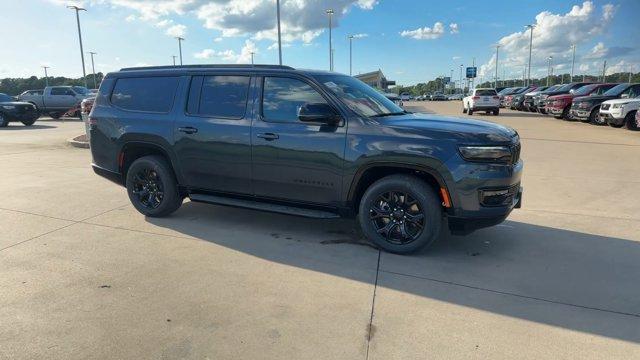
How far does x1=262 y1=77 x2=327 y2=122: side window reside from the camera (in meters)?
4.82

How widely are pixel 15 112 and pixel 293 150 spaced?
21.2 m

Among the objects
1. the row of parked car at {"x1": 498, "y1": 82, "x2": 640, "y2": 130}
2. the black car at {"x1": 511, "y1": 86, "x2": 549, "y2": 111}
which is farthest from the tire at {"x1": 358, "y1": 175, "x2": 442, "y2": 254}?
the black car at {"x1": 511, "y1": 86, "x2": 549, "y2": 111}

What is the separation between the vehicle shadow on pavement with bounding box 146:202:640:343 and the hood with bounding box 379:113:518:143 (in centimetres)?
120

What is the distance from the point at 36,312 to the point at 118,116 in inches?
119

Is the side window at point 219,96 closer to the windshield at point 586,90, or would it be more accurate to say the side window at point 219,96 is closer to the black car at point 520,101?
the windshield at point 586,90

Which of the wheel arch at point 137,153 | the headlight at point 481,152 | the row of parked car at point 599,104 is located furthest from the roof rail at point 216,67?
the row of parked car at point 599,104

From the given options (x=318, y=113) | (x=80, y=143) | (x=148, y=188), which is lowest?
(x=80, y=143)

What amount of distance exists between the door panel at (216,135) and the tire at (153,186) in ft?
0.98

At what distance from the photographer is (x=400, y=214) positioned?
452 centimetres

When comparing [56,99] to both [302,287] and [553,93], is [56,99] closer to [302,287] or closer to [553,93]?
[302,287]

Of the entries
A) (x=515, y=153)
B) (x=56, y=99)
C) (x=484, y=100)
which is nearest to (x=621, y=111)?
(x=484, y=100)

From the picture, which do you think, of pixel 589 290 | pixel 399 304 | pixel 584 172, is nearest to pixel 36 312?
pixel 399 304

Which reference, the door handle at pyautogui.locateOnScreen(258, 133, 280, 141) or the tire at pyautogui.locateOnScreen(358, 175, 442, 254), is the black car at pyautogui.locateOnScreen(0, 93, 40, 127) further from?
the tire at pyautogui.locateOnScreen(358, 175, 442, 254)

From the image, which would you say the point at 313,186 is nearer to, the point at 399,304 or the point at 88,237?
the point at 399,304
